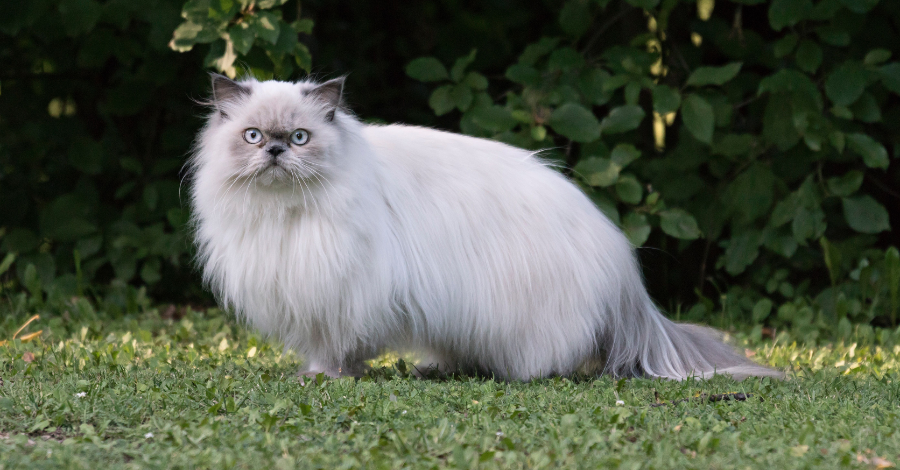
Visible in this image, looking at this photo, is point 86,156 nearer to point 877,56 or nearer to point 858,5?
point 858,5

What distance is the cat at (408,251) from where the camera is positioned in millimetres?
3662

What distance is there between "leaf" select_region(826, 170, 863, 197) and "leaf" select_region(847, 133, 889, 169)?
182 millimetres

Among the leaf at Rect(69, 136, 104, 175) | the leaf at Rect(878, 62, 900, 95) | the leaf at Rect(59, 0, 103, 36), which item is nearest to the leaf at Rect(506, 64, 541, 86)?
the leaf at Rect(878, 62, 900, 95)

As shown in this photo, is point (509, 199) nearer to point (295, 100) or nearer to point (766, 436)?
point (295, 100)

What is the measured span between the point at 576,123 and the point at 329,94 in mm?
1882

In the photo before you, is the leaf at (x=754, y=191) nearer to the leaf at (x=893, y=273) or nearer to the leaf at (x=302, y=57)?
the leaf at (x=893, y=273)

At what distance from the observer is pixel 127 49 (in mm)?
6008

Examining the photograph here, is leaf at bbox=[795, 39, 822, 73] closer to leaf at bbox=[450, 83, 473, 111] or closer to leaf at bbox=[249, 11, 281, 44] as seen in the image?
leaf at bbox=[450, 83, 473, 111]

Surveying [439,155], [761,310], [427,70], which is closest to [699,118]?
[761,310]

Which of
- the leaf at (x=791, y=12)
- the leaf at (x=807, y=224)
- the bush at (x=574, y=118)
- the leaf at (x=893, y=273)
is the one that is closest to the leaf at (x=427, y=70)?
the bush at (x=574, y=118)

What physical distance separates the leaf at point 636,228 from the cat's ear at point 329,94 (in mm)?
2184

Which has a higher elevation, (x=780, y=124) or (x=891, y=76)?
Answer: (x=891, y=76)

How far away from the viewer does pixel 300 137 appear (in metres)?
3.68

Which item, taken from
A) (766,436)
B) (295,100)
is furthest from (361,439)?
(295,100)
